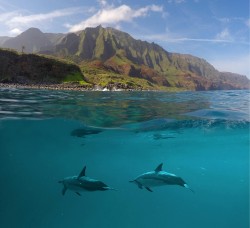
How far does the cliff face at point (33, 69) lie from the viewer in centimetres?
11039

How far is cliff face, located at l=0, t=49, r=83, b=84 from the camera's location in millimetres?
110394

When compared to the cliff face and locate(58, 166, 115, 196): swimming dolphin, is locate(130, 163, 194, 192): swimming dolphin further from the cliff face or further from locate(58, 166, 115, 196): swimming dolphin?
the cliff face

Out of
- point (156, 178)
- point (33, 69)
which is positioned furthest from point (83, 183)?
point (33, 69)

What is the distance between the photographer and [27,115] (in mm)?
21844

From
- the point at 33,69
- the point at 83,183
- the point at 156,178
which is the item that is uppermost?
the point at 33,69

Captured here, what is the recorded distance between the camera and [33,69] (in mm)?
117062

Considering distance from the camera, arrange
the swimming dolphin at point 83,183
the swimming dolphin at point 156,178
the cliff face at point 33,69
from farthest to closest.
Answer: the cliff face at point 33,69 → the swimming dolphin at point 156,178 → the swimming dolphin at point 83,183

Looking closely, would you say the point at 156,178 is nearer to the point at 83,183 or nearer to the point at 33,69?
the point at 83,183

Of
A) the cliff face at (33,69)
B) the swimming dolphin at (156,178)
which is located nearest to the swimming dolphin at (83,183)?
the swimming dolphin at (156,178)

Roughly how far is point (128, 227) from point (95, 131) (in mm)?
21647

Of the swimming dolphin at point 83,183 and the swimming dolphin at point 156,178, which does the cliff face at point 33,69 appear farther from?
the swimming dolphin at point 156,178

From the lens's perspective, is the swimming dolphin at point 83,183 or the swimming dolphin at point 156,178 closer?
the swimming dolphin at point 83,183

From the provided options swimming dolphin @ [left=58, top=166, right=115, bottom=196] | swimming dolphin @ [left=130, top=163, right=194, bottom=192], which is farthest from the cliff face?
swimming dolphin @ [left=130, top=163, right=194, bottom=192]

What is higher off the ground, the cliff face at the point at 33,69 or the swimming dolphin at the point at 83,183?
the cliff face at the point at 33,69
